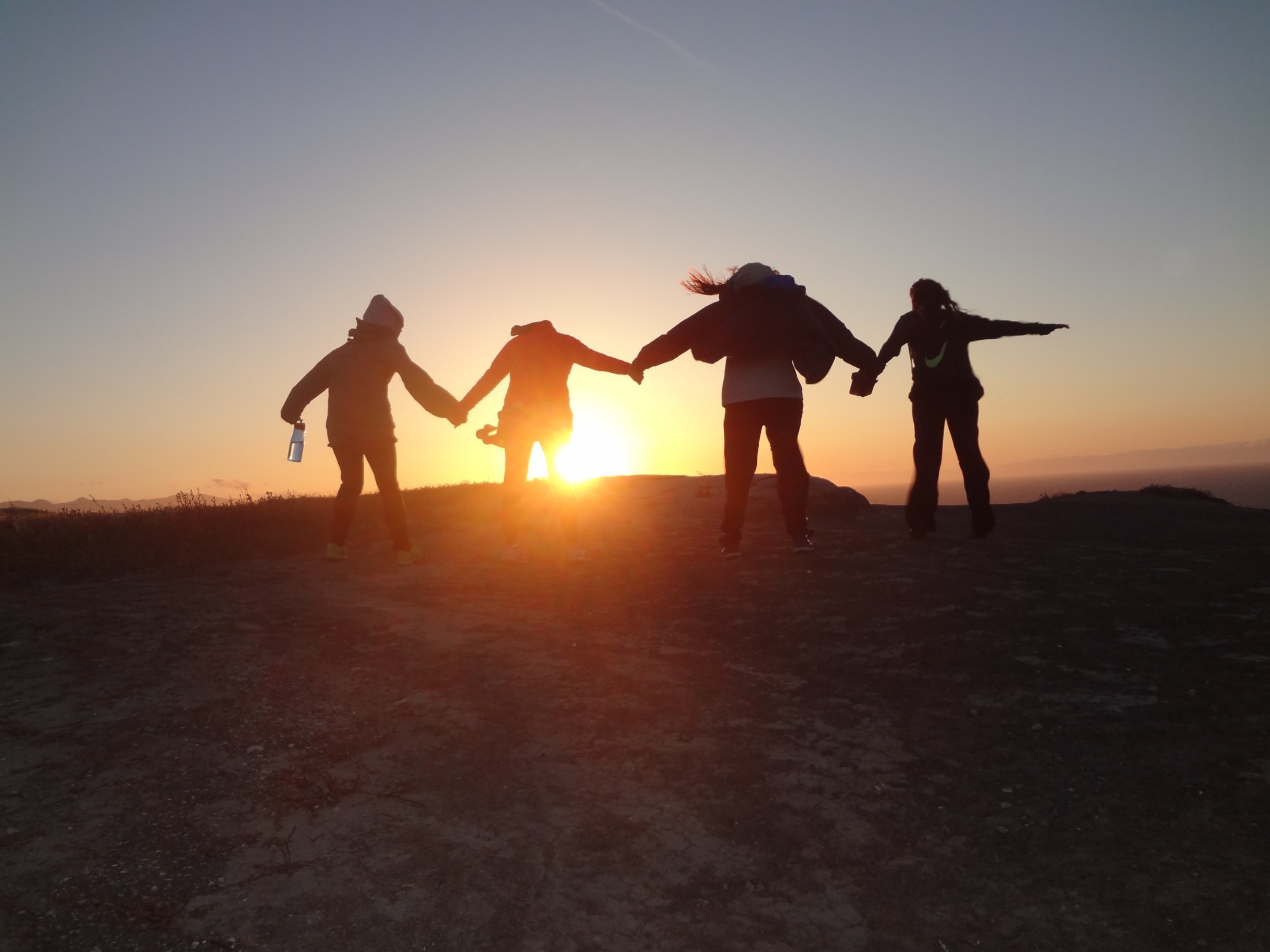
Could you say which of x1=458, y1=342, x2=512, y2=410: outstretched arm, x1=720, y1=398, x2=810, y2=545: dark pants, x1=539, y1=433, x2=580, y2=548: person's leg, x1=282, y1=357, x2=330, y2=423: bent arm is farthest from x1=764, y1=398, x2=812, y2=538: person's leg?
x1=282, y1=357, x2=330, y2=423: bent arm

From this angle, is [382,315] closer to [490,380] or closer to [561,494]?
[490,380]

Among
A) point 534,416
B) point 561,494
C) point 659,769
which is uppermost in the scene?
point 534,416

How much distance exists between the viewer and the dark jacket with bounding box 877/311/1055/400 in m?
6.65

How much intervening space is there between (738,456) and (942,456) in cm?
187

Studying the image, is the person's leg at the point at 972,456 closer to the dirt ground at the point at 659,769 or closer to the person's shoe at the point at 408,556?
the dirt ground at the point at 659,769

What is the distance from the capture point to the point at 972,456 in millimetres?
6688

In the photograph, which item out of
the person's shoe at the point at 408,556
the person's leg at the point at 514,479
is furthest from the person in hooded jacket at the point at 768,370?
the person's shoe at the point at 408,556

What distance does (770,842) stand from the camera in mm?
2494

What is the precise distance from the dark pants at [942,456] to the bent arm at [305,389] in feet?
A: 17.6

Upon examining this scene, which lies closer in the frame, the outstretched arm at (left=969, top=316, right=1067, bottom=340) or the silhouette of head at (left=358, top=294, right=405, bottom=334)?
the outstretched arm at (left=969, top=316, right=1067, bottom=340)

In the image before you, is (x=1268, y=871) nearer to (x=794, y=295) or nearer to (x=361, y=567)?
(x=794, y=295)

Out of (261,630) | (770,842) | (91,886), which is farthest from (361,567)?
(770,842)

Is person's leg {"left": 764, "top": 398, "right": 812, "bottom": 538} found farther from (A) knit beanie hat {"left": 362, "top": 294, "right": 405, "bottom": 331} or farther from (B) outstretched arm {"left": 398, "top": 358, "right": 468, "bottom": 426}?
(A) knit beanie hat {"left": 362, "top": 294, "right": 405, "bottom": 331}

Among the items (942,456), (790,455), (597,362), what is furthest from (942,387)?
(597,362)
